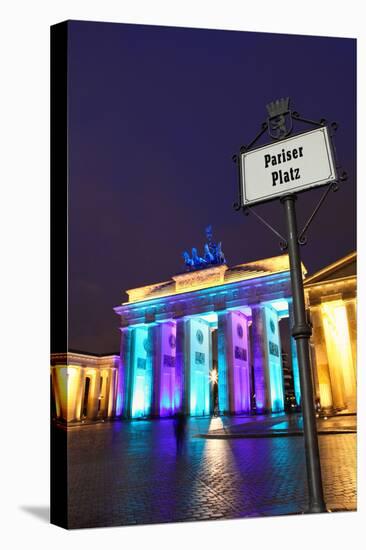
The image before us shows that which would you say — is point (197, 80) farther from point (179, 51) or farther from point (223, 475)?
point (223, 475)

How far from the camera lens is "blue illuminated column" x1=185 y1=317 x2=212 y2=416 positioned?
41.1 metres

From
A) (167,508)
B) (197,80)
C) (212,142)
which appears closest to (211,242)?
(212,142)

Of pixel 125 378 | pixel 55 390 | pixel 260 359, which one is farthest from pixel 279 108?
pixel 125 378

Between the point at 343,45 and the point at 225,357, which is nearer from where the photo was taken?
the point at 343,45

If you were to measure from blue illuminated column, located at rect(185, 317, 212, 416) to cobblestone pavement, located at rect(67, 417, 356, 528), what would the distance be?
79.2 feet

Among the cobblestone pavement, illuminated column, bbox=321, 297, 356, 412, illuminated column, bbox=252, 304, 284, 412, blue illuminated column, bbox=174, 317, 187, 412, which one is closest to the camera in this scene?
the cobblestone pavement

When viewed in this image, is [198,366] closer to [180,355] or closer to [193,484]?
[180,355]

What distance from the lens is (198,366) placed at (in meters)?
42.9

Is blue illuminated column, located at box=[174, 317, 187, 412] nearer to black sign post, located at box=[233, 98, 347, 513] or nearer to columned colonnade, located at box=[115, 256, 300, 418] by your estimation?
columned colonnade, located at box=[115, 256, 300, 418]

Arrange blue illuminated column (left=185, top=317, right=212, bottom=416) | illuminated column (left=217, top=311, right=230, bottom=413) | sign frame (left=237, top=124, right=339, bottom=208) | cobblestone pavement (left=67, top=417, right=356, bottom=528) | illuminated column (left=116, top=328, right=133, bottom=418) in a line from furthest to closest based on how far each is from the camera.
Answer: illuminated column (left=116, top=328, right=133, bottom=418), blue illuminated column (left=185, top=317, right=212, bottom=416), illuminated column (left=217, top=311, right=230, bottom=413), cobblestone pavement (left=67, top=417, right=356, bottom=528), sign frame (left=237, top=124, right=339, bottom=208)

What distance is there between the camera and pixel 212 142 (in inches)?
706

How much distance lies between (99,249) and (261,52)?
683cm

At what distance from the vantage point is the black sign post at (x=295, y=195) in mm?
6867

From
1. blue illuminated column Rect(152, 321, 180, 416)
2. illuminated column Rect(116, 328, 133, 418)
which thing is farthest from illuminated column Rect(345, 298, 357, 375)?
illuminated column Rect(116, 328, 133, 418)
